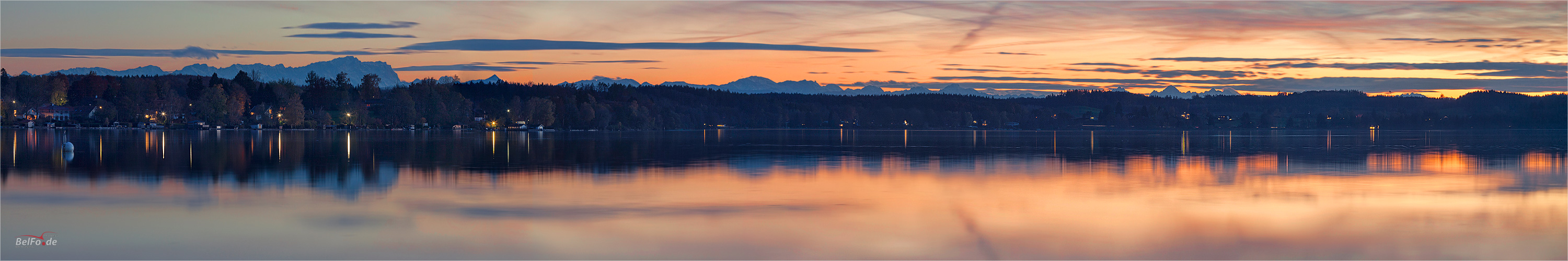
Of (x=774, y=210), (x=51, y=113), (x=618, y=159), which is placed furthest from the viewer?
(x=51, y=113)

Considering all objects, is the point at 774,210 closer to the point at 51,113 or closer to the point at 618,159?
the point at 618,159

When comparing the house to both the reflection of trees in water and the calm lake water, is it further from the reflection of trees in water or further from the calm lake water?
the calm lake water

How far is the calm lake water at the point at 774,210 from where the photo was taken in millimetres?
13430

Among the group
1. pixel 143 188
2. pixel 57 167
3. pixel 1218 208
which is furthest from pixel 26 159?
pixel 1218 208

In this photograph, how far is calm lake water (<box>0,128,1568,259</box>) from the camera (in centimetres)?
1343

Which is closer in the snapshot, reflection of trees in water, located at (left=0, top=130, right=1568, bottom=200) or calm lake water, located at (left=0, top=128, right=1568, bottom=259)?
calm lake water, located at (left=0, top=128, right=1568, bottom=259)

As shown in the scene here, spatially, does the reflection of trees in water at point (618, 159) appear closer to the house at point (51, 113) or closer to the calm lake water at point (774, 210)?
the calm lake water at point (774, 210)

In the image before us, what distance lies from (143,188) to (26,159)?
19461 mm

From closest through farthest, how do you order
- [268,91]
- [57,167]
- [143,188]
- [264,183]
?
1. [143,188]
2. [264,183]
3. [57,167]
4. [268,91]

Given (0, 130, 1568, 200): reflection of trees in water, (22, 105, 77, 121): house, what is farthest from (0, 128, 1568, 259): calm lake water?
(22, 105, 77, 121): house

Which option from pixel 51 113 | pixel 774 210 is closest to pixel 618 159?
pixel 774 210

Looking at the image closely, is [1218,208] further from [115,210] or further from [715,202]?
[115,210]

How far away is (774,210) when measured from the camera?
18.5m

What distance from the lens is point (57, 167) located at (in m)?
31.1
